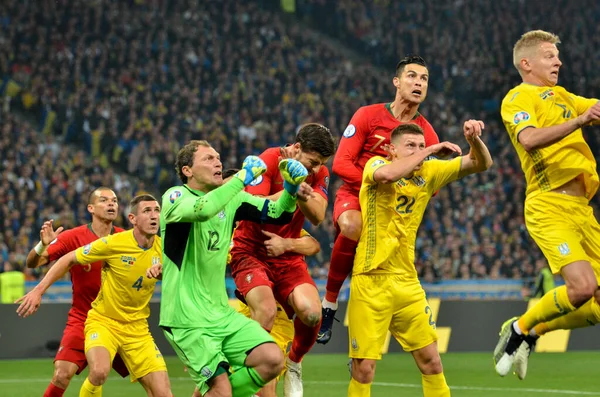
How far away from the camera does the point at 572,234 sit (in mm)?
7273

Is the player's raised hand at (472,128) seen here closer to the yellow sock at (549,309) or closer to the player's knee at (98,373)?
the yellow sock at (549,309)

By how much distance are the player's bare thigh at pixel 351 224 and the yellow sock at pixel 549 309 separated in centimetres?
145

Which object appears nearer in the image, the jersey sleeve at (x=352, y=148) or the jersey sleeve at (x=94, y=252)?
the jersey sleeve at (x=352, y=148)

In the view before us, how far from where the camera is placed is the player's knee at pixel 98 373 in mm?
8305

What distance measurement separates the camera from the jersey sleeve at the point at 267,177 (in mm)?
8117

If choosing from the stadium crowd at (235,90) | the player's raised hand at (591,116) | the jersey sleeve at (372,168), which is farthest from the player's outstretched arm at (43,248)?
the stadium crowd at (235,90)

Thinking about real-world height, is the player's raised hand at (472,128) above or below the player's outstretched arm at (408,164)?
above

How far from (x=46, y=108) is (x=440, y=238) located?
9625 millimetres

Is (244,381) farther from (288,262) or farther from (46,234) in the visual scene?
(46,234)

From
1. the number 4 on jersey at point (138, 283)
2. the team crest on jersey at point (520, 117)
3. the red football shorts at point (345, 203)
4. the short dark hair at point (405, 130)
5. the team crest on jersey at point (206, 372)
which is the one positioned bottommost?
the team crest on jersey at point (206, 372)

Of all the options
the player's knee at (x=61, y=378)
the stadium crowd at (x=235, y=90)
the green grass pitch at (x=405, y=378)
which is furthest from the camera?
the stadium crowd at (x=235, y=90)

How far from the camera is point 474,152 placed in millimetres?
7418

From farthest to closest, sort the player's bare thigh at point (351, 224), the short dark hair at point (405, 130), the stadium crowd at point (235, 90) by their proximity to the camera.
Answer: the stadium crowd at point (235, 90)
the player's bare thigh at point (351, 224)
the short dark hair at point (405, 130)

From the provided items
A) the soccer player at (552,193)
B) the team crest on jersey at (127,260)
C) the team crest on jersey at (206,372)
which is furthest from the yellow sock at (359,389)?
the team crest on jersey at (127,260)
